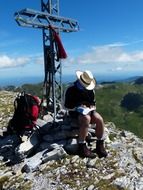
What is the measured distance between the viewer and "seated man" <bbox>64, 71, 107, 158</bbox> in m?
13.9

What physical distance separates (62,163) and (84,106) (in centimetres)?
239

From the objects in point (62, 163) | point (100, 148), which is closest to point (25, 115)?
point (62, 163)

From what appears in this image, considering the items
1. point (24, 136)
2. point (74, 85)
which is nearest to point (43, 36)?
point (74, 85)

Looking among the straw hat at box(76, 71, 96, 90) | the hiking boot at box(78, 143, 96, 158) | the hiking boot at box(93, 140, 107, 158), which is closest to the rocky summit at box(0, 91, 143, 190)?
the hiking boot at box(78, 143, 96, 158)

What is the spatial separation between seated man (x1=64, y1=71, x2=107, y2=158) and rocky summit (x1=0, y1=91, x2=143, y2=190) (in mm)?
411

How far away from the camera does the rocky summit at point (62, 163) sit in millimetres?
12289

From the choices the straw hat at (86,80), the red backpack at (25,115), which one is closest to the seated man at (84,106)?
Result: the straw hat at (86,80)

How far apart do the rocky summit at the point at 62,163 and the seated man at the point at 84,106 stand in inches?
16.2

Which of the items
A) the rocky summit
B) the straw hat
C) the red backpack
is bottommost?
the rocky summit

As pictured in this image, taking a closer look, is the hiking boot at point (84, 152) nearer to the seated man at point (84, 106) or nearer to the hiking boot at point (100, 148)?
the seated man at point (84, 106)

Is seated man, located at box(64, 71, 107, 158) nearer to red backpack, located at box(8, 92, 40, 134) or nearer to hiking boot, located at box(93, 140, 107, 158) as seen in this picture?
hiking boot, located at box(93, 140, 107, 158)

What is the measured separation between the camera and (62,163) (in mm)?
13523

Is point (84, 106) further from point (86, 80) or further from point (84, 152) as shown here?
point (84, 152)

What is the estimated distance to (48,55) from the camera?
16.4 meters
